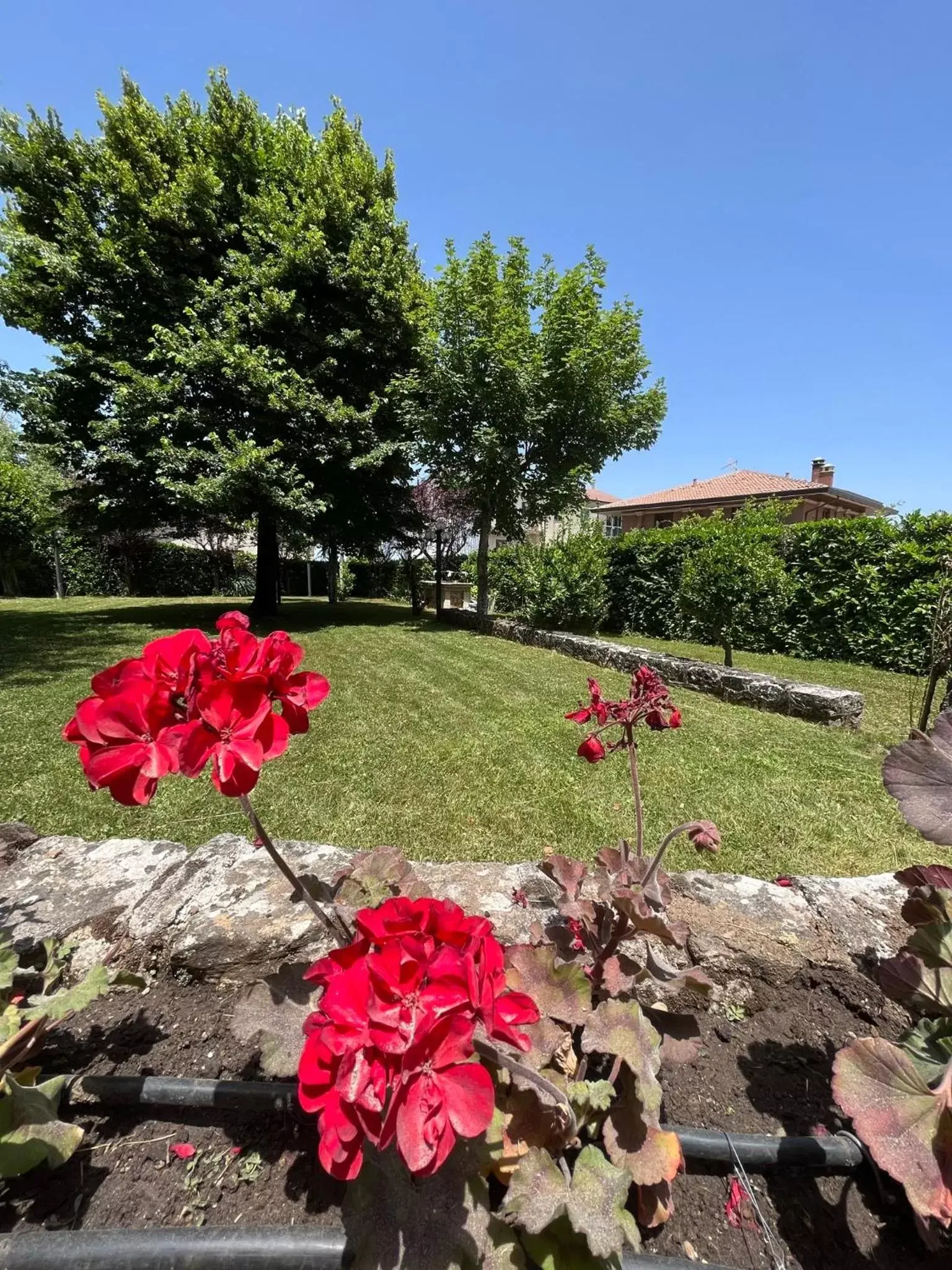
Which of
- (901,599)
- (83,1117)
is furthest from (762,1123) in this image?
(901,599)

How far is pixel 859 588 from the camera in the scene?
8688 mm

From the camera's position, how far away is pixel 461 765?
4.07 m

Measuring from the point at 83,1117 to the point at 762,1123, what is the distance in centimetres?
135

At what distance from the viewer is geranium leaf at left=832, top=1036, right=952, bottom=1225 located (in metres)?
0.78

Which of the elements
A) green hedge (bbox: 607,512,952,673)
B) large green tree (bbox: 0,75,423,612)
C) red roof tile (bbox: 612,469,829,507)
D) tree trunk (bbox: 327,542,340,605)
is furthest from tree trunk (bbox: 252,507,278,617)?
red roof tile (bbox: 612,469,829,507)

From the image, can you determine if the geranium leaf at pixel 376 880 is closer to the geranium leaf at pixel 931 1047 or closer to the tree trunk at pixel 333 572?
the geranium leaf at pixel 931 1047

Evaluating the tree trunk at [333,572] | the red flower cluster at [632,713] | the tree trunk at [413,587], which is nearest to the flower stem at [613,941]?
the red flower cluster at [632,713]

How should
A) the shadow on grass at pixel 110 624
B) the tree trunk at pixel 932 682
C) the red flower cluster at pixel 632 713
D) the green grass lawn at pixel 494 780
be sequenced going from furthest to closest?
the shadow on grass at pixel 110 624
the tree trunk at pixel 932 682
the green grass lawn at pixel 494 780
the red flower cluster at pixel 632 713

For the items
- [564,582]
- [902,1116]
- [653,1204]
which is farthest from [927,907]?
[564,582]

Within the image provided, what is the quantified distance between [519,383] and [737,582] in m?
5.89

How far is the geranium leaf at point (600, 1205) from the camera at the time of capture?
28.3 inches

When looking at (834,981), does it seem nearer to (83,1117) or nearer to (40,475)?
(83,1117)

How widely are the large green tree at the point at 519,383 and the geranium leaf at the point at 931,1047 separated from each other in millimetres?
10675

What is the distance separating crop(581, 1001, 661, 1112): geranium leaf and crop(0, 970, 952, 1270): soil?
38cm
